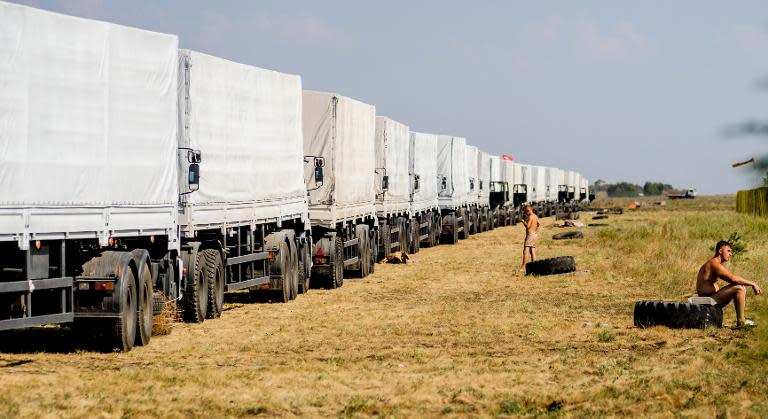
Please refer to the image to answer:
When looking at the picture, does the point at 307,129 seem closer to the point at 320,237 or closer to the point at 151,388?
the point at 320,237

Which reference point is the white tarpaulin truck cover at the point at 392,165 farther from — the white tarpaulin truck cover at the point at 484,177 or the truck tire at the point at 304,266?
the white tarpaulin truck cover at the point at 484,177

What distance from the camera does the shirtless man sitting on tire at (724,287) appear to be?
677 inches

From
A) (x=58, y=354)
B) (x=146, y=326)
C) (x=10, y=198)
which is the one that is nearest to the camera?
(x=10, y=198)

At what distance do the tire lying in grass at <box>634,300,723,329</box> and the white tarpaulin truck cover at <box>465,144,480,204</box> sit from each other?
117 ft

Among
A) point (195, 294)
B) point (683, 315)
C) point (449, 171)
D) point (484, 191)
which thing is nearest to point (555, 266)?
point (683, 315)

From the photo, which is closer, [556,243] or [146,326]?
[146,326]

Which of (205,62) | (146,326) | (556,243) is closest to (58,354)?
(146,326)

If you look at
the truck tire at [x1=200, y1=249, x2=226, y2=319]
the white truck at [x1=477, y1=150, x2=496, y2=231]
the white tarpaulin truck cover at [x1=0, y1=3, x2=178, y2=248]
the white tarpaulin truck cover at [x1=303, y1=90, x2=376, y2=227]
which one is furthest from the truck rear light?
the white truck at [x1=477, y1=150, x2=496, y2=231]

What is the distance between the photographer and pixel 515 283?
26.6 m

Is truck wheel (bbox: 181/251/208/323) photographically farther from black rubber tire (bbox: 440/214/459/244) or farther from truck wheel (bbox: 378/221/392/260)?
black rubber tire (bbox: 440/214/459/244)

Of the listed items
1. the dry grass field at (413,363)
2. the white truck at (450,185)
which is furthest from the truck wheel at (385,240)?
the white truck at (450,185)

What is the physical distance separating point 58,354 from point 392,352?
13.6 feet

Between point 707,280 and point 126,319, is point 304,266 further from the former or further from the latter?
point 126,319

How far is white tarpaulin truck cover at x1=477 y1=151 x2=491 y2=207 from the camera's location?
5892 centimetres
